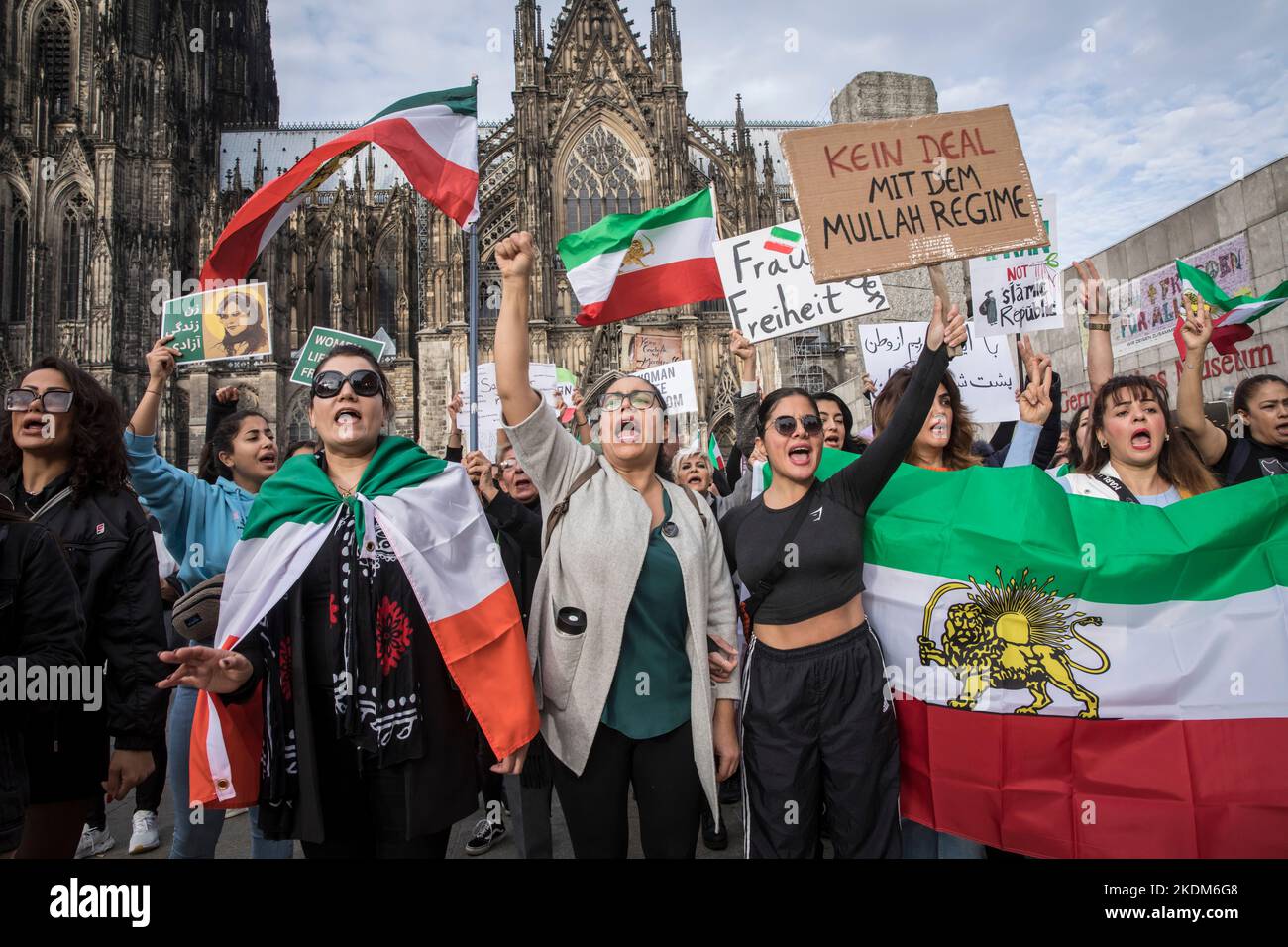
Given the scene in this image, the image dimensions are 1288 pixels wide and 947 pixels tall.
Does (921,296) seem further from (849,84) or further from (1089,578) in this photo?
(1089,578)

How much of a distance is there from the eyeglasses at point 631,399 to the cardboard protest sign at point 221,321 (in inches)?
193

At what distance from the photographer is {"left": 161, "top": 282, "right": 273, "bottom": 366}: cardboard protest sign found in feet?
21.3

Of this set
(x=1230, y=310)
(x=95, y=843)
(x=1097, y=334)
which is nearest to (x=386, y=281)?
(x=95, y=843)

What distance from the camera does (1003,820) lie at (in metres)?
2.83

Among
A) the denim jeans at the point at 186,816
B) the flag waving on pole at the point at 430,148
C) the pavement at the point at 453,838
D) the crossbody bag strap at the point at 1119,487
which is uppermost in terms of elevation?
the flag waving on pole at the point at 430,148

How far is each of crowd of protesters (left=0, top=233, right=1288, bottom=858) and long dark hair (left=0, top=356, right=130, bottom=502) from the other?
1 cm

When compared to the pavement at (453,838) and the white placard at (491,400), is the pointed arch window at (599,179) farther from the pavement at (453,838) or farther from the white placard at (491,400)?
the pavement at (453,838)

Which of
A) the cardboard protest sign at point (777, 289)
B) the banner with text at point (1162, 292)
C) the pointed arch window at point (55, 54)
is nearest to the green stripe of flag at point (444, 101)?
the cardboard protest sign at point (777, 289)

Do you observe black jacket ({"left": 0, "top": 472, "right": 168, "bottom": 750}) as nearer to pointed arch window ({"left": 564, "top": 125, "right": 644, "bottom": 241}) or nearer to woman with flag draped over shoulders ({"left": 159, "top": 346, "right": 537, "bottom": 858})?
woman with flag draped over shoulders ({"left": 159, "top": 346, "right": 537, "bottom": 858})

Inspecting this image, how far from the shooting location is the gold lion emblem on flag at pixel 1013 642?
9.45 ft

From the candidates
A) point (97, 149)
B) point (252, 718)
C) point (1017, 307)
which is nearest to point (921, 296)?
point (1017, 307)

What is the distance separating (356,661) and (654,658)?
0.92 meters

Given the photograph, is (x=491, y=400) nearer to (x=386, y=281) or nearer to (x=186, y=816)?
(x=186, y=816)

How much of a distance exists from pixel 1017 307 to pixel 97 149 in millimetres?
36579
